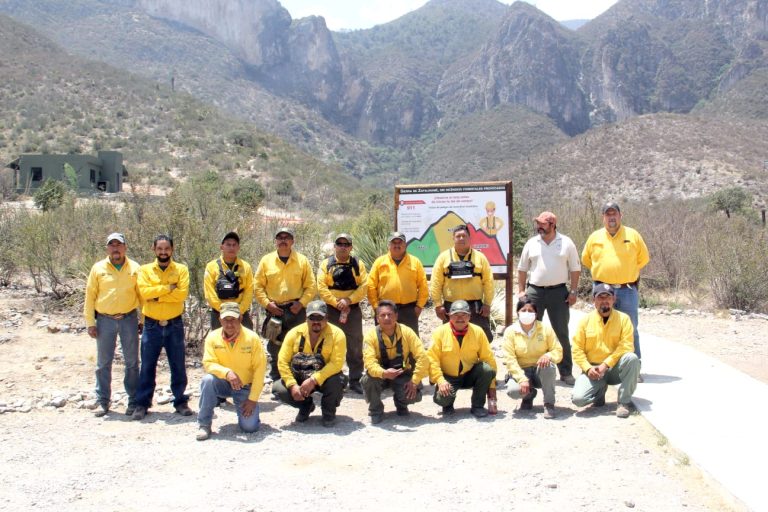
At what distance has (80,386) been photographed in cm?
696

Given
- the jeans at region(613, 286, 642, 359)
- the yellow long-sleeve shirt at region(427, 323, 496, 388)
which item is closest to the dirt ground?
the yellow long-sleeve shirt at region(427, 323, 496, 388)

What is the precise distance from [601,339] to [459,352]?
1288mm

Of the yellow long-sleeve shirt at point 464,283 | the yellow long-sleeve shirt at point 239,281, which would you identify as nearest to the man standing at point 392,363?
the yellow long-sleeve shirt at point 464,283

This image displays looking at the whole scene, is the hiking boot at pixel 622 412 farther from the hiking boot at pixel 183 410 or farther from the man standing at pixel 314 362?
the hiking boot at pixel 183 410

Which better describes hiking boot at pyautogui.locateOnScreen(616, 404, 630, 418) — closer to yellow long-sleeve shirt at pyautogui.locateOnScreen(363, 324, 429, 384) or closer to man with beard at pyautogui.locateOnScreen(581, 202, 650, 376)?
man with beard at pyautogui.locateOnScreen(581, 202, 650, 376)

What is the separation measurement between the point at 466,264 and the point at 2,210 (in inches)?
424

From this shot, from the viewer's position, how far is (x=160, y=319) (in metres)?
6.07

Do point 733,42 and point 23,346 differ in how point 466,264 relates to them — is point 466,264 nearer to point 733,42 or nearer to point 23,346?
point 23,346

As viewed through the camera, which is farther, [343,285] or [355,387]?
[355,387]

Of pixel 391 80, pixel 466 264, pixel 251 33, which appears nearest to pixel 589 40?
pixel 391 80

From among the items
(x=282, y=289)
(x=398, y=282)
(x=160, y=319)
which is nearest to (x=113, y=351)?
(x=160, y=319)

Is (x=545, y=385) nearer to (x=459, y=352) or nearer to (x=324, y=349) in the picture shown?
(x=459, y=352)

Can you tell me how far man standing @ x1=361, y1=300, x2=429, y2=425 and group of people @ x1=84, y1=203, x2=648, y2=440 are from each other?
13 millimetres

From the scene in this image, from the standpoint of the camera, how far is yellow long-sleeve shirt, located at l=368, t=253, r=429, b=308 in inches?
263
